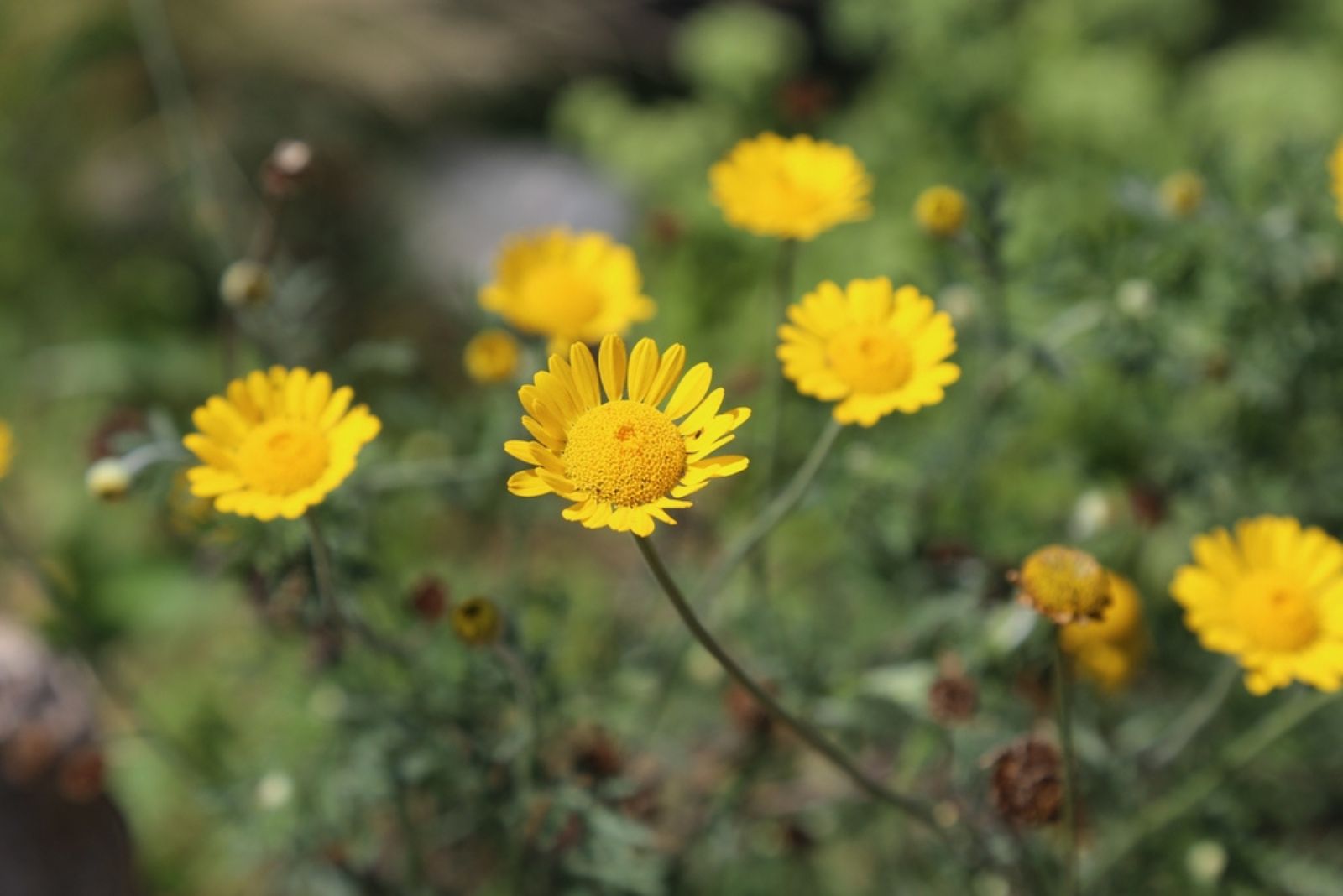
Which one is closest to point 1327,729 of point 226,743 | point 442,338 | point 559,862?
point 559,862

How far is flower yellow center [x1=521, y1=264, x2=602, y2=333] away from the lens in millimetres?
1977

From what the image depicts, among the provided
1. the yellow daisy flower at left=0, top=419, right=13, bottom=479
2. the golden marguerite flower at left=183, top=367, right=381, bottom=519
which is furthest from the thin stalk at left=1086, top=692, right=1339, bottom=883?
the yellow daisy flower at left=0, top=419, right=13, bottom=479

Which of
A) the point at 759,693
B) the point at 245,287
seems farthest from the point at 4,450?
the point at 759,693

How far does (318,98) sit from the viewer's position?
4508 mm

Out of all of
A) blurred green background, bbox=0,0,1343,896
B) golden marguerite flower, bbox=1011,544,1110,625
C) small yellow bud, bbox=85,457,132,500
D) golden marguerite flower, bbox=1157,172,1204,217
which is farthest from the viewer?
golden marguerite flower, bbox=1157,172,1204,217

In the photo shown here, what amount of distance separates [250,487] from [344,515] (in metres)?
0.28

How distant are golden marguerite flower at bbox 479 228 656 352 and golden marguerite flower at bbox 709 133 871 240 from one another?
211 millimetres

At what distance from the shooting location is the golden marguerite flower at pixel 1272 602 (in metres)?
1.64

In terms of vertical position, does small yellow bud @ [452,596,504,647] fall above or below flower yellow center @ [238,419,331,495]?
below

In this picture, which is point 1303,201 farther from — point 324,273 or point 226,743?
point 324,273

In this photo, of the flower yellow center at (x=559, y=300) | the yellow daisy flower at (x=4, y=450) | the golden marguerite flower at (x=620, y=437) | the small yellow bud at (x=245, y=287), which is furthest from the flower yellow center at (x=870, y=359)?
the yellow daisy flower at (x=4, y=450)

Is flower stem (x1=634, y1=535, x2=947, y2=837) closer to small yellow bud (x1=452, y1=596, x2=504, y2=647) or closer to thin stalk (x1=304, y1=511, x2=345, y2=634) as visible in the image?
small yellow bud (x1=452, y1=596, x2=504, y2=647)

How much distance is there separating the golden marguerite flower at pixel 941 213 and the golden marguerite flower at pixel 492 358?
0.72 metres

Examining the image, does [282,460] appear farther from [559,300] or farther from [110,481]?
[559,300]
